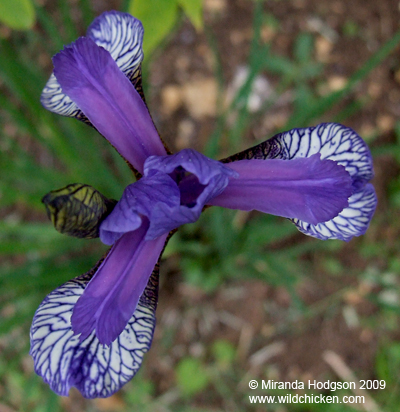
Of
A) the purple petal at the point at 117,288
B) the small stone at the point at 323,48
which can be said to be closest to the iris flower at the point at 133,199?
the purple petal at the point at 117,288

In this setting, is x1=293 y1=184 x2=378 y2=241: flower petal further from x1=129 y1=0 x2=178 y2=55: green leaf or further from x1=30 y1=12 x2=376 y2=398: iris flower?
x1=129 y1=0 x2=178 y2=55: green leaf

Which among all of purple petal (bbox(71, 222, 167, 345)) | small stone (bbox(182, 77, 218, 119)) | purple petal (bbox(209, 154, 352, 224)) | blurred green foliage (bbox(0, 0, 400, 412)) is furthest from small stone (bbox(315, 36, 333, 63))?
purple petal (bbox(71, 222, 167, 345))

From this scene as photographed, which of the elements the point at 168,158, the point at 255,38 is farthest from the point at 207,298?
the point at 168,158

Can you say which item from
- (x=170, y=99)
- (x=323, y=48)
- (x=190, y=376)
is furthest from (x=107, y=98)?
(x=323, y=48)

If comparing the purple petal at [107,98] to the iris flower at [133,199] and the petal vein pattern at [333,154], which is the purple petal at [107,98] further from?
the petal vein pattern at [333,154]

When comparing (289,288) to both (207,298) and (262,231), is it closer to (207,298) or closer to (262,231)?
(262,231)

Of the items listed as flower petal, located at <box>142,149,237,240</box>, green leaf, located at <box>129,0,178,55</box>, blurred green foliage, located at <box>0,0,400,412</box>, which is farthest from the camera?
blurred green foliage, located at <box>0,0,400,412</box>
